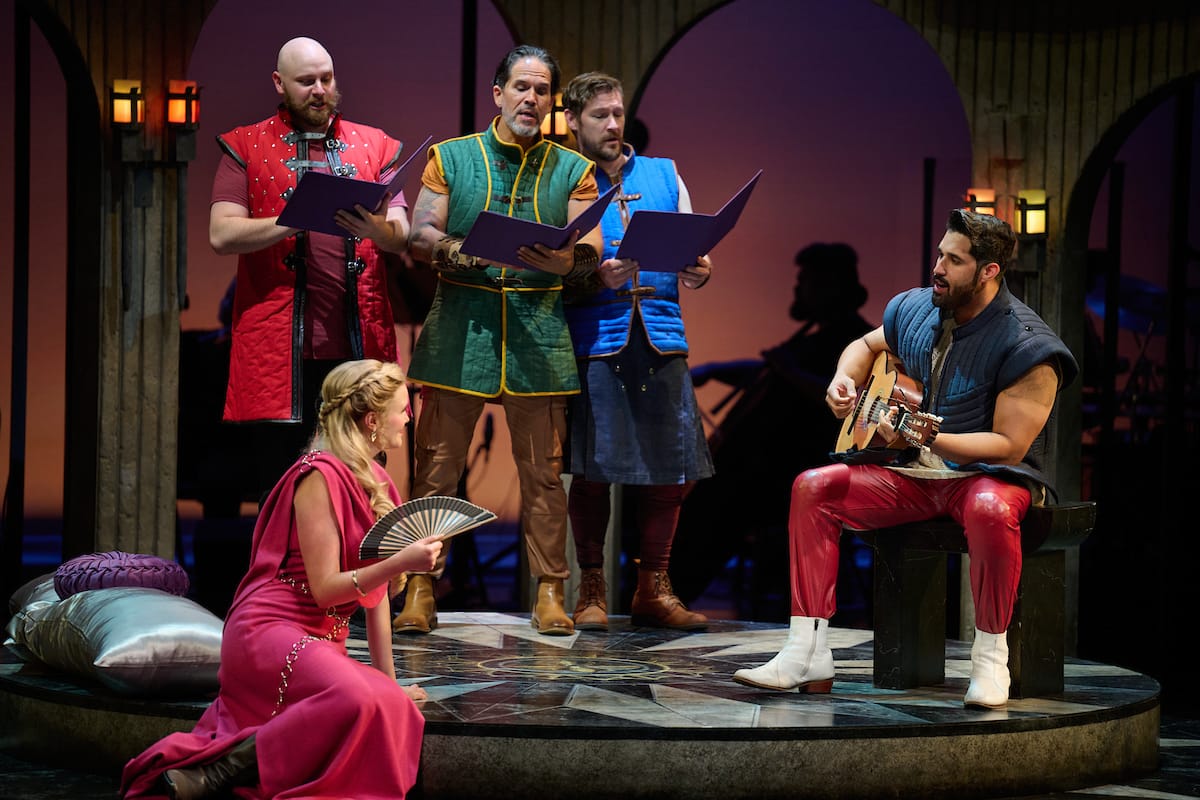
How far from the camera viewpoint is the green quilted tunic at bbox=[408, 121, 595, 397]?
4.79 metres

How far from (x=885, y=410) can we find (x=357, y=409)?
1.41m

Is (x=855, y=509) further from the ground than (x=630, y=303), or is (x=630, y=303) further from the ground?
(x=630, y=303)

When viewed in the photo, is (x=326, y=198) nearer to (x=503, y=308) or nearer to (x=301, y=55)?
(x=301, y=55)

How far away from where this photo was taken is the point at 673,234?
178 inches

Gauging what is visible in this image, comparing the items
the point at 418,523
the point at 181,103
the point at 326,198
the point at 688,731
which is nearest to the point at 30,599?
the point at 326,198

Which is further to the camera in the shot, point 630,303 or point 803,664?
point 630,303

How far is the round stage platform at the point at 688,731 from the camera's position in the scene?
3.51 m

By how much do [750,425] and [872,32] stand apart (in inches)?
90.6

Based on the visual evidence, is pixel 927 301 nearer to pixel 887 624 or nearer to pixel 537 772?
pixel 887 624

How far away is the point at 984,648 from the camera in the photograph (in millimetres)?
3842

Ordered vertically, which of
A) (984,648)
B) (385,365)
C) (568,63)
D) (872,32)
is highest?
(872,32)

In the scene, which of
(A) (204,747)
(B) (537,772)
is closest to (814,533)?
(B) (537,772)

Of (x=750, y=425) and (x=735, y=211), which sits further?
(x=750, y=425)

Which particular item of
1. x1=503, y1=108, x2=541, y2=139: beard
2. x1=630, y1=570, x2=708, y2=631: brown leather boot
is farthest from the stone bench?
x1=503, y1=108, x2=541, y2=139: beard
